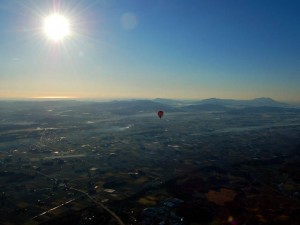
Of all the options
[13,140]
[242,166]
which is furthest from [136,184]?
[13,140]

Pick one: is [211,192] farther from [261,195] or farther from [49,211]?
[49,211]

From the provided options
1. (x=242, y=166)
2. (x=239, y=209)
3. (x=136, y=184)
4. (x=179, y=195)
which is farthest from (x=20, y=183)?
(x=242, y=166)

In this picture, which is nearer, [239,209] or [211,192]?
[239,209]

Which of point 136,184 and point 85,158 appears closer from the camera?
point 136,184

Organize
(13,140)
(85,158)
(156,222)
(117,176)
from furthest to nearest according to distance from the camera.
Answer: (13,140), (85,158), (117,176), (156,222)

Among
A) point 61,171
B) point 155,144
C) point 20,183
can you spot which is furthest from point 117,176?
point 155,144

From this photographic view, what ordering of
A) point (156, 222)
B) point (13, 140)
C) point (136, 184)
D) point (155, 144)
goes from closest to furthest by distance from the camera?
point (156, 222) → point (136, 184) → point (155, 144) → point (13, 140)

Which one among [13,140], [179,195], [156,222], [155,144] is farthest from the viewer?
[13,140]

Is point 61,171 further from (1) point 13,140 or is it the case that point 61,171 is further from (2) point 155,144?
(1) point 13,140

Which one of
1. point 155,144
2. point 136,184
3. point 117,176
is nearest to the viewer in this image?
point 136,184
